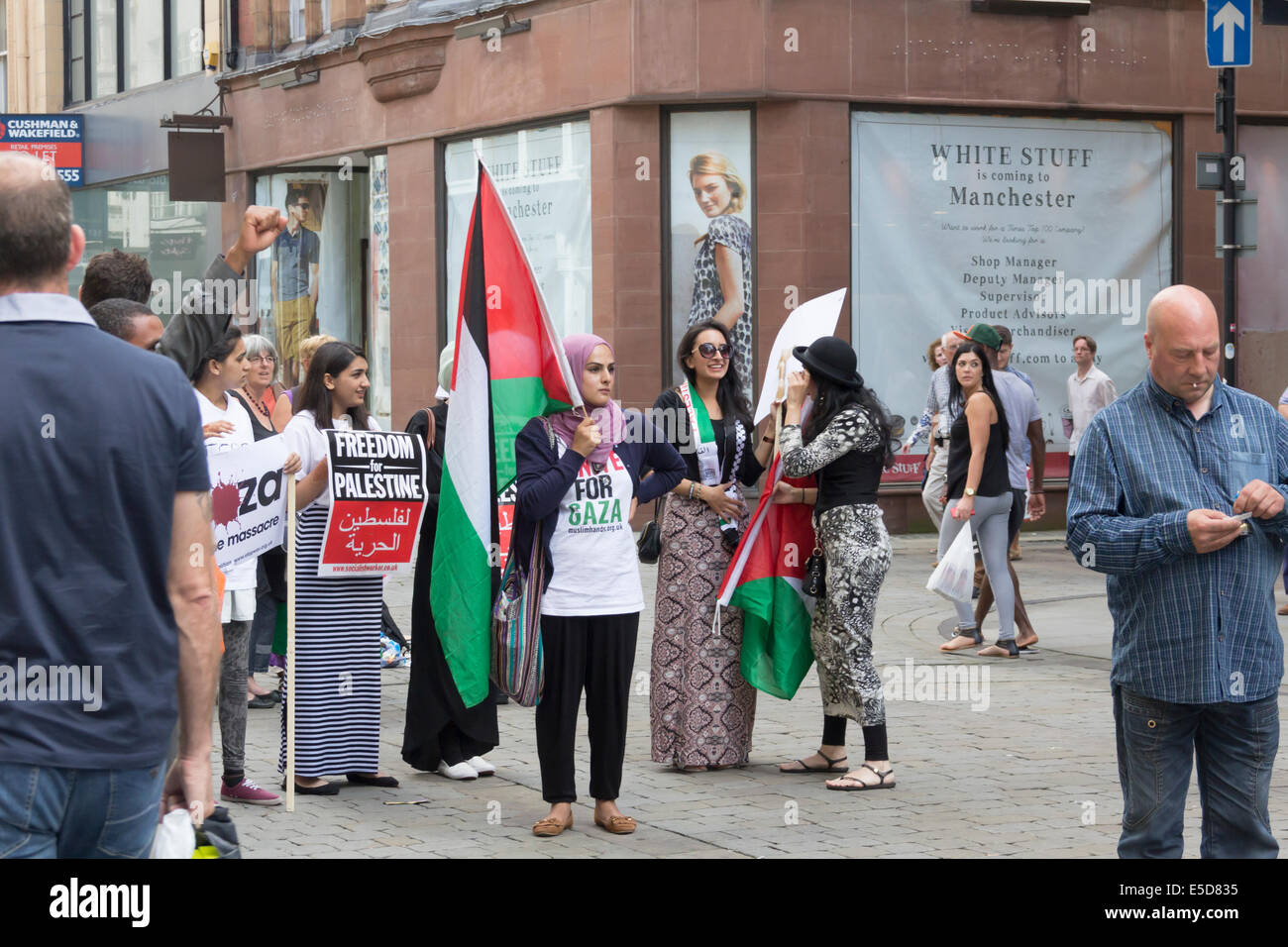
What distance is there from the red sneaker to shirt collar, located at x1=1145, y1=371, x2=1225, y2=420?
419 cm

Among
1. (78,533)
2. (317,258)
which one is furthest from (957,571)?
(317,258)

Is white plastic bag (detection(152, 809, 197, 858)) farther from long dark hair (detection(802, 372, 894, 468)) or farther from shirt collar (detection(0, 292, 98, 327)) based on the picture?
long dark hair (detection(802, 372, 894, 468))

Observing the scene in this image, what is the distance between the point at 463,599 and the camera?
6.79 meters

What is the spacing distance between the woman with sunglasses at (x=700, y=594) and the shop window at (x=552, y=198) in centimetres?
1017

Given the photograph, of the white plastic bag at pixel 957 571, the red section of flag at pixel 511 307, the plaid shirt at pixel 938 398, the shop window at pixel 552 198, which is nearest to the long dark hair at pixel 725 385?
the red section of flag at pixel 511 307

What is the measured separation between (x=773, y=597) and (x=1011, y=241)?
37.4 feet

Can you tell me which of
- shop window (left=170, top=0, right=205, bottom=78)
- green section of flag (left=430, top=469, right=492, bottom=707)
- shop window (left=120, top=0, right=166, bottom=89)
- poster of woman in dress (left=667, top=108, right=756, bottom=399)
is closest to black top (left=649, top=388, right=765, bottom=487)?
green section of flag (left=430, top=469, right=492, bottom=707)

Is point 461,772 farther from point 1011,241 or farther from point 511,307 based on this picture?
point 1011,241

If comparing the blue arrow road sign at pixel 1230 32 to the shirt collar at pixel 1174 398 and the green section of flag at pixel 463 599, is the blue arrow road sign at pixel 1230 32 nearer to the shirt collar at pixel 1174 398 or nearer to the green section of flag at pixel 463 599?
the green section of flag at pixel 463 599

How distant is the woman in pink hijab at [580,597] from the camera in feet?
22.1

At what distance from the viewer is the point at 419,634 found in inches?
312

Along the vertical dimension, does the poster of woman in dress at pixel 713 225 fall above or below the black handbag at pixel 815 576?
above

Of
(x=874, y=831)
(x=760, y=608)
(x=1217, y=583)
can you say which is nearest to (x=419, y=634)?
(x=760, y=608)

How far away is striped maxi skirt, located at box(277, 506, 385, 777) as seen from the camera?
7.47 m
